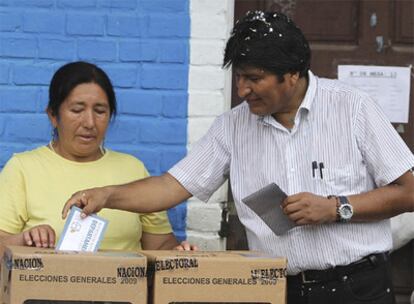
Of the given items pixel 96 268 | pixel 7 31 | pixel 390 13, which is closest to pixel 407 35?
pixel 390 13

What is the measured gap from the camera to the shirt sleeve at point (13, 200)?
10.5 feet

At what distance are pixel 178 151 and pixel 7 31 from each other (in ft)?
3.08

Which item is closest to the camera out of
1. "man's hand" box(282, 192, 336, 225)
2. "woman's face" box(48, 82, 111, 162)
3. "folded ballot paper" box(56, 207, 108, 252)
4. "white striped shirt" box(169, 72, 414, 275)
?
"folded ballot paper" box(56, 207, 108, 252)

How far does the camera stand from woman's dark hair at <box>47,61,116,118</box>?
11.0 ft

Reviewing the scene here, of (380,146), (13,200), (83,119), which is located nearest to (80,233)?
(13,200)

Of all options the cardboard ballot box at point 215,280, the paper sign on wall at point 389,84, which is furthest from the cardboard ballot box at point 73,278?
the paper sign on wall at point 389,84

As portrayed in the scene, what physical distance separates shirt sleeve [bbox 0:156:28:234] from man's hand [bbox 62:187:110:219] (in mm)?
367

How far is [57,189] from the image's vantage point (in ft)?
10.8

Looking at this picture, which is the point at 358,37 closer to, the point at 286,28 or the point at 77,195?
the point at 286,28

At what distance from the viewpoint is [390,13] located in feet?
13.2

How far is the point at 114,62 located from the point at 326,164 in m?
1.34

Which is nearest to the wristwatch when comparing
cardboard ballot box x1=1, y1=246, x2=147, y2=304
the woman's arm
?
cardboard ballot box x1=1, y1=246, x2=147, y2=304

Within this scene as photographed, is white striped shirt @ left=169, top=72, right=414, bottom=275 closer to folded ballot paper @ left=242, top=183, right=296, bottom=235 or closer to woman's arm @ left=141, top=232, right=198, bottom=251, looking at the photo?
folded ballot paper @ left=242, top=183, right=296, bottom=235

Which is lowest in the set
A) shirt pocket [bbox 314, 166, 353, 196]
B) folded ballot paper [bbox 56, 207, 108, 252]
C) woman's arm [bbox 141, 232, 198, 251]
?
woman's arm [bbox 141, 232, 198, 251]
